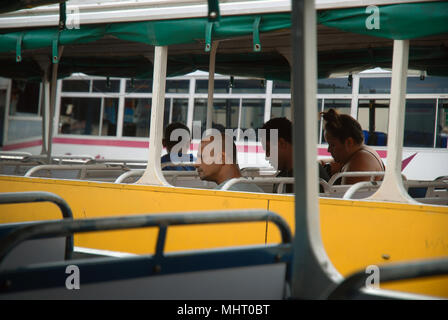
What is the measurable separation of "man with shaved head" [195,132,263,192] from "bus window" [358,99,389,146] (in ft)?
14.8

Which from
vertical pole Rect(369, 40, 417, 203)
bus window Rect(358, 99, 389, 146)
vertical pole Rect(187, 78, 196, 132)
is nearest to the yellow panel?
vertical pole Rect(369, 40, 417, 203)

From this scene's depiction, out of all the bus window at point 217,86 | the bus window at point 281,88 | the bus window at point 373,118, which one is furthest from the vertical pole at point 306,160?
the bus window at point 217,86

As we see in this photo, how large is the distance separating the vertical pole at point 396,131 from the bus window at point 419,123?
540 cm

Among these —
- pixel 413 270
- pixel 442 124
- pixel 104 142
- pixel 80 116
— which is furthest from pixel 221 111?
pixel 413 270

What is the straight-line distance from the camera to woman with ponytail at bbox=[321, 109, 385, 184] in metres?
4.93

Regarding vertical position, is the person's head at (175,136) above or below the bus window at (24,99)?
below

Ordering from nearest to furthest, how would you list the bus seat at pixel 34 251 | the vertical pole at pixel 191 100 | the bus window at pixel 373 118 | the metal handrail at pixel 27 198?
1. the bus seat at pixel 34 251
2. the metal handrail at pixel 27 198
3. the bus window at pixel 373 118
4. the vertical pole at pixel 191 100

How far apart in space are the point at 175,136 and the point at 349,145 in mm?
2797

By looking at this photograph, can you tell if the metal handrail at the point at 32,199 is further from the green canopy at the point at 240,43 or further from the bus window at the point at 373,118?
the bus window at the point at 373,118

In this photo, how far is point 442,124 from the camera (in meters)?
8.88

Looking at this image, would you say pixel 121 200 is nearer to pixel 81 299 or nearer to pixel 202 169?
pixel 202 169

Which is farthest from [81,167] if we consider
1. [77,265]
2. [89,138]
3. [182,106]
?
[89,138]

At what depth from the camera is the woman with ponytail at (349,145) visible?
194 inches

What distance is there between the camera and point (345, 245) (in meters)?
3.78
